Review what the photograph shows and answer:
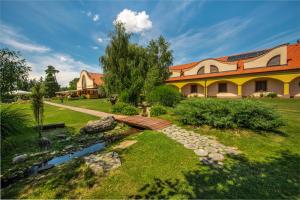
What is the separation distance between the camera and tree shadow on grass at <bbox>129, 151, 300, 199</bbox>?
274cm

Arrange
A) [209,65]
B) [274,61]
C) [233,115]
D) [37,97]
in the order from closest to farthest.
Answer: [37,97] → [233,115] → [274,61] → [209,65]

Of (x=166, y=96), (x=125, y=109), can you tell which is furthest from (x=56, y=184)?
(x=166, y=96)

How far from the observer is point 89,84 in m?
40.3

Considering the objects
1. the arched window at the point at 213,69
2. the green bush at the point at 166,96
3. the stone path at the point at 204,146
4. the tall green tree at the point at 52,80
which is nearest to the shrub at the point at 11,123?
the stone path at the point at 204,146

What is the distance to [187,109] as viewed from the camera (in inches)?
303

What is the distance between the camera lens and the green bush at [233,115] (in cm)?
604

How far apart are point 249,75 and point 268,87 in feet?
10.6

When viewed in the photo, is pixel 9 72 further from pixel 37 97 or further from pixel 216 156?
pixel 216 156

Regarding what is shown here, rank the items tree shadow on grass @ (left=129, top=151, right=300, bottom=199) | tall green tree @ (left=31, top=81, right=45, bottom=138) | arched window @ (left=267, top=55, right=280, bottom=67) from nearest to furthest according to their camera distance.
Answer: tree shadow on grass @ (left=129, top=151, right=300, bottom=199)
tall green tree @ (left=31, top=81, right=45, bottom=138)
arched window @ (left=267, top=55, right=280, bottom=67)

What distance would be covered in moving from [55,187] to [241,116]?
684cm

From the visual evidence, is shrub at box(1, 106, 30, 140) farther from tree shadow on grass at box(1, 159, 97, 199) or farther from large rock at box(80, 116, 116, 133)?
large rock at box(80, 116, 116, 133)

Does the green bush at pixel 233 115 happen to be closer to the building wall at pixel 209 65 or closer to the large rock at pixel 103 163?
the large rock at pixel 103 163

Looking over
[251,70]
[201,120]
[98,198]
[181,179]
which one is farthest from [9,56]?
[251,70]

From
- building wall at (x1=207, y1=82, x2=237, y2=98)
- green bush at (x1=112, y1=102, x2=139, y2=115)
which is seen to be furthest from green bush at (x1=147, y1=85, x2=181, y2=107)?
building wall at (x1=207, y1=82, x2=237, y2=98)
